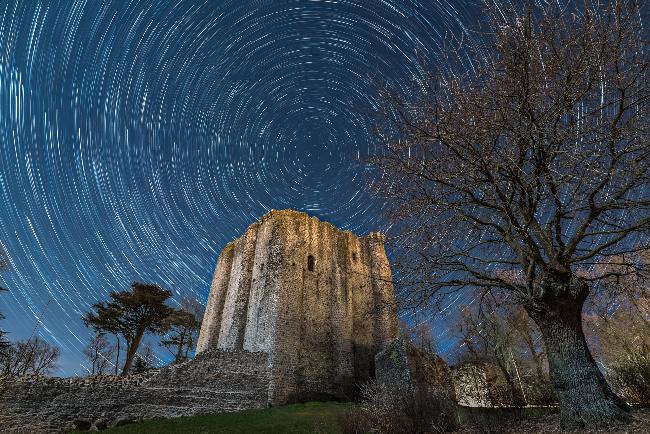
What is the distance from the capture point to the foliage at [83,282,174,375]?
24672 millimetres

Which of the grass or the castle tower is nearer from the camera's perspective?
the grass

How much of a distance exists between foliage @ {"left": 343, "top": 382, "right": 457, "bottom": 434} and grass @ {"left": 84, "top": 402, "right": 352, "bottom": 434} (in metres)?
1.75

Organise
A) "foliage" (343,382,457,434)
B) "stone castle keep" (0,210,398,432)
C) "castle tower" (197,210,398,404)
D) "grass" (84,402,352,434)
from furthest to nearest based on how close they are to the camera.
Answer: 1. "castle tower" (197,210,398,404)
2. "stone castle keep" (0,210,398,432)
3. "grass" (84,402,352,434)
4. "foliage" (343,382,457,434)

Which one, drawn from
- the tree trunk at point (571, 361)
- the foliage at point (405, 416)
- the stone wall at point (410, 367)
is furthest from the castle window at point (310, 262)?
the tree trunk at point (571, 361)

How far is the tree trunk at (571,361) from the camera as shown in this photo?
256 inches

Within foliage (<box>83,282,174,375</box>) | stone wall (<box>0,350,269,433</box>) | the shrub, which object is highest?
foliage (<box>83,282,174,375</box>)

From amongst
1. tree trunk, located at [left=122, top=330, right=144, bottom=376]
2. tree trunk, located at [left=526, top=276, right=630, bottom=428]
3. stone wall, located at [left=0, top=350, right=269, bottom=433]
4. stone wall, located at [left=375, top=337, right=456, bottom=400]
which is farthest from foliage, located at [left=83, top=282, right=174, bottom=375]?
tree trunk, located at [left=526, top=276, right=630, bottom=428]

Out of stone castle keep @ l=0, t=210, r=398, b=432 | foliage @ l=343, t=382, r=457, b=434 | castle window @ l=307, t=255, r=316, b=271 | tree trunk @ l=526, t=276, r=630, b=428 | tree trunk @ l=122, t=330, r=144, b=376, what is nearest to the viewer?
tree trunk @ l=526, t=276, r=630, b=428

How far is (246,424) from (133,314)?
16.6 metres

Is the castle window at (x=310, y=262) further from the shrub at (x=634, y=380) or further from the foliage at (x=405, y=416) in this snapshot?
the shrub at (x=634, y=380)

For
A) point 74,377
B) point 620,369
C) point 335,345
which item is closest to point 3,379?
point 74,377

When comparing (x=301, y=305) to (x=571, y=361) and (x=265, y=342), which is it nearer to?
(x=265, y=342)

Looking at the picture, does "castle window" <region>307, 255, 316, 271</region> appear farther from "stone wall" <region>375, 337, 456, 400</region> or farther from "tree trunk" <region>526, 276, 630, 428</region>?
"tree trunk" <region>526, 276, 630, 428</region>

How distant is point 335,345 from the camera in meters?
23.6
